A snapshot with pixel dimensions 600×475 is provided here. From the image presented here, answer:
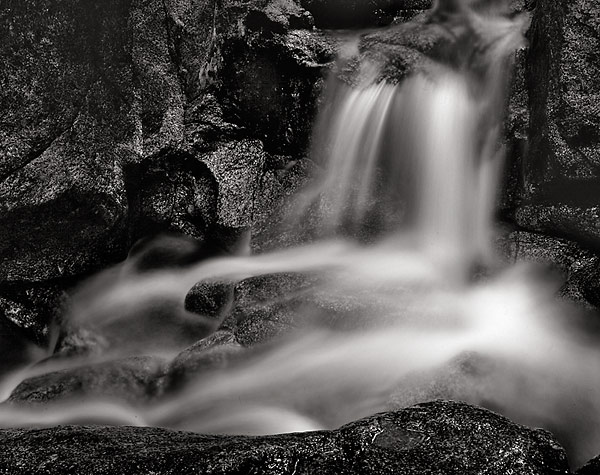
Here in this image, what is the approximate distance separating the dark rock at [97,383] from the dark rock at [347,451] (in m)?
1.72

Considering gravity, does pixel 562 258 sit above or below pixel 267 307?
above

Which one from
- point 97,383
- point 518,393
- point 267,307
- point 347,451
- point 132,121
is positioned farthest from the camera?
point 132,121

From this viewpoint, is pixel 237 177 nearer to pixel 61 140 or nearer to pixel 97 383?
pixel 61 140

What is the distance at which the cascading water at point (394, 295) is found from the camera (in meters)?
4.82

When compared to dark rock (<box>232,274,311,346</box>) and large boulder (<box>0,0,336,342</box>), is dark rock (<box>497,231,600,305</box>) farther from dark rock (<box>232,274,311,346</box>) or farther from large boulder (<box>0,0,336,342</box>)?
large boulder (<box>0,0,336,342</box>)

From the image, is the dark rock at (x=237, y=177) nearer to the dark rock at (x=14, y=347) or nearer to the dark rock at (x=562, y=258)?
the dark rock at (x=14, y=347)

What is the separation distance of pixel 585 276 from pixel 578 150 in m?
1.29

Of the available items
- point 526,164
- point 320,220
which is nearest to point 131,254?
point 320,220

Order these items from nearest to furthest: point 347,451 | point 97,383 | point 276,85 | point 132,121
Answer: point 347,451 < point 97,383 < point 132,121 < point 276,85

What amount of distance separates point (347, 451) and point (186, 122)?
18.3ft

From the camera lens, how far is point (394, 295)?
5992mm

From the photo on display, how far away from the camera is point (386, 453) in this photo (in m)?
3.27

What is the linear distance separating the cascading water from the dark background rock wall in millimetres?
412

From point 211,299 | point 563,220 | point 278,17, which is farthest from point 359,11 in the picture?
point 211,299
